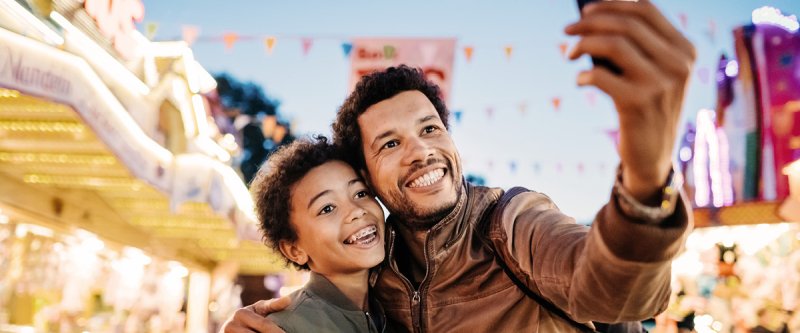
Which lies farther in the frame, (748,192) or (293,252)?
(748,192)

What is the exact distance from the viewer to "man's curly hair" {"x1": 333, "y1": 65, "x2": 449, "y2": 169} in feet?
9.57

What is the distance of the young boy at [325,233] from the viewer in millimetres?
2688

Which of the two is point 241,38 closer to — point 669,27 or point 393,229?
point 393,229

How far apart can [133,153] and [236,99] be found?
30.2m

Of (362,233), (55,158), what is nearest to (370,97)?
(362,233)

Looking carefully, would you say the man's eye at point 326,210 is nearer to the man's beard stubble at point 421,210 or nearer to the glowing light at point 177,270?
the man's beard stubble at point 421,210

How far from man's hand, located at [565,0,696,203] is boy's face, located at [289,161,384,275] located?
181 cm

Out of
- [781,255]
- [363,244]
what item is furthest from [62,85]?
[781,255]

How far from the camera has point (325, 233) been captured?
2.90 m

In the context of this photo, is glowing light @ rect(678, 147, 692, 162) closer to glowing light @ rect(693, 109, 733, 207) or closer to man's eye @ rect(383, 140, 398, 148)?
glowing light @ rect(693, 109, 733, 207)

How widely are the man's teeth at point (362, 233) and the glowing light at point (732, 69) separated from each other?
1144 cm

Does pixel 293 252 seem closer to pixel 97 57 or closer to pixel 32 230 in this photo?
pixel 97 57

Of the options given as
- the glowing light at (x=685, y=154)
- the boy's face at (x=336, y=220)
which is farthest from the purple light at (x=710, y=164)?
the boy's face at (x=336, y=220)

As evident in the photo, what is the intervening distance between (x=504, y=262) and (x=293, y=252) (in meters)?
1.29
